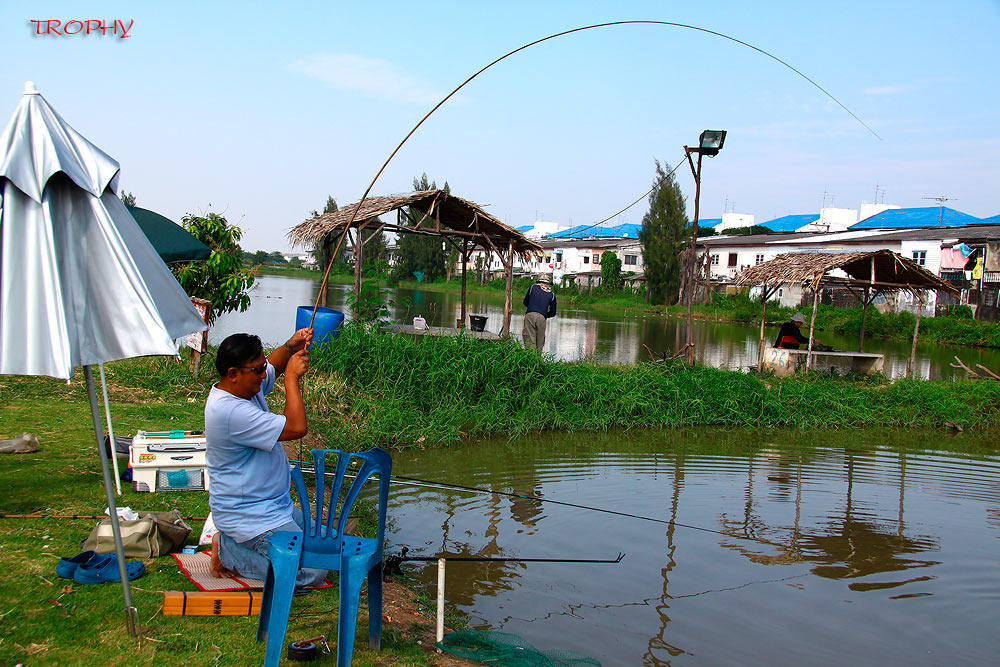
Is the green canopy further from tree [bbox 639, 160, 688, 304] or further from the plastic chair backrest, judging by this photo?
tree [bbox 639, 160, 688, 304]

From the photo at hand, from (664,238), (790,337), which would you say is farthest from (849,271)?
(664,238)

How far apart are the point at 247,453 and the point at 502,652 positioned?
146cm

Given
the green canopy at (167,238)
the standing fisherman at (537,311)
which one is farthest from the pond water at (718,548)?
the standing fisherman at (537,311)

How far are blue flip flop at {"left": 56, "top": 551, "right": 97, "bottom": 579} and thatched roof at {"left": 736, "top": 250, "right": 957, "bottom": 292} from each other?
11655mm

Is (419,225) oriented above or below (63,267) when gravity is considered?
above

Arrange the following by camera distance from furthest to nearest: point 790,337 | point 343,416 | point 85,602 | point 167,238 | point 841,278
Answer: point 841,278 < point 790,337 < point 343,416 < point 167,238 < point 85,602

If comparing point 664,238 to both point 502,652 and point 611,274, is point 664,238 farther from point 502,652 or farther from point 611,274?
point 502,652

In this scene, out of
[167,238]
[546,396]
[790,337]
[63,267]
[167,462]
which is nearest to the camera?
[63,267]

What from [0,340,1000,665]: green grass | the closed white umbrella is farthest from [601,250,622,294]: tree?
the closed white umbrella

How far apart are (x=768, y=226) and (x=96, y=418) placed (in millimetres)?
57203

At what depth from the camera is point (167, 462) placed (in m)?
4.66

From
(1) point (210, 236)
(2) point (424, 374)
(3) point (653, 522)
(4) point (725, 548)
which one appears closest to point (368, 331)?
(2) point (424, 374)

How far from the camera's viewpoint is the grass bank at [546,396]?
25.6 feet

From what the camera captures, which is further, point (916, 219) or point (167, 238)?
point (916, 219)
